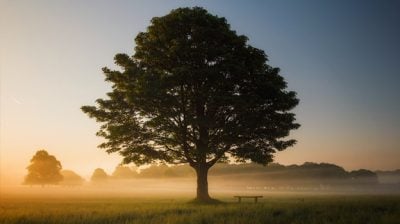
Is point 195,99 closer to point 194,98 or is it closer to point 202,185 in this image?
point 194,98

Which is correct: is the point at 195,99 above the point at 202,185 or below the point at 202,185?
above

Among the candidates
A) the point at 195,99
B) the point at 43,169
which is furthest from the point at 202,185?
the point at 43,169

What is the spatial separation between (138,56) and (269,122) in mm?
14588

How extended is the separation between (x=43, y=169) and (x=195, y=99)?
93.1 m

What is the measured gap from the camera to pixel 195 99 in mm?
34156

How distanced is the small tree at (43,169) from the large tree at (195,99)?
8511cm

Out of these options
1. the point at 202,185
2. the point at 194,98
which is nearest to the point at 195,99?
the point at 194,98

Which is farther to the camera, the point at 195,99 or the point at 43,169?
the point at 43,169

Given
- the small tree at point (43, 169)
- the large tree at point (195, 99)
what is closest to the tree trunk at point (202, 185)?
the large tree at point (195, 99)

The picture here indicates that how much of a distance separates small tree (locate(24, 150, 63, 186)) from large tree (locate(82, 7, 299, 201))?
85107mm

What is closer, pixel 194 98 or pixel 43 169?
pixel 194 98

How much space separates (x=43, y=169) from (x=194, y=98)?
9316 centimetres

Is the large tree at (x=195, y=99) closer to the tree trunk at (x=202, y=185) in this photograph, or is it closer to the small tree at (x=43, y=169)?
the tree trunk at (x=202, y=185)

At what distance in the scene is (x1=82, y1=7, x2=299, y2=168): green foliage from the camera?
33594 millimetres
